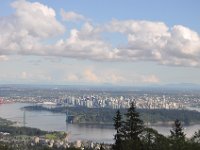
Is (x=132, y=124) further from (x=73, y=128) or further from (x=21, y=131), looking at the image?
(x=73, y=128)

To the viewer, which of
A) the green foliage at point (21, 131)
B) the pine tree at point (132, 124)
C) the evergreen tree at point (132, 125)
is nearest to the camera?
the evergreen tree at point (132, 125)

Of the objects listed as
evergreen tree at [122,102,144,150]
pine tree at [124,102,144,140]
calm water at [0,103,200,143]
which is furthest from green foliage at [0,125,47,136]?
pine tree at [124,102,144,140]

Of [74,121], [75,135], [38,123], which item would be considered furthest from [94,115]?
[75,135]

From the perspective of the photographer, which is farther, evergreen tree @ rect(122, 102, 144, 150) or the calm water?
the calm water

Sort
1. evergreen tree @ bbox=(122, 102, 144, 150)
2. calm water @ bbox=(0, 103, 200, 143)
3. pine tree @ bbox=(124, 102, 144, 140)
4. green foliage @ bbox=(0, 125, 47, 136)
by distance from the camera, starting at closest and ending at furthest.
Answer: evergreen tree @ bbox=(122, 102, 144, 150), pine tree @ bbox=(124, 102, 144, 140), calm water @ bbox=(0, 103, 200, 143), green foliage @ bbox=(0, 125, 47, 136)

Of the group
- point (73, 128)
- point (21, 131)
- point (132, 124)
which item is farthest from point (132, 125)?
point (73, 128)

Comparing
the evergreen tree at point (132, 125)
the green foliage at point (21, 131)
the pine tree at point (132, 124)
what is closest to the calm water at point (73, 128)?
the green foliage at point (21, 131)

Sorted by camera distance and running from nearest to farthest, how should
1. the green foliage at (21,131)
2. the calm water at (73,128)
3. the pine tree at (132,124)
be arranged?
1. the pine tree at (132,124)
2. the calm water at (73,128)
3. the green foliage at (21,131)

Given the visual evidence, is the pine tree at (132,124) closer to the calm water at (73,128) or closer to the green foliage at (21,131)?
the calm water at (73,128)

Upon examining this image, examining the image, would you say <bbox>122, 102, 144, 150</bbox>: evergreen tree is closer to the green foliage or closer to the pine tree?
the pine tree

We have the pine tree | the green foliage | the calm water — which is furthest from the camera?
the green foliage

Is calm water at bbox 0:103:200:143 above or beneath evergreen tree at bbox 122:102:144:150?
beneath
